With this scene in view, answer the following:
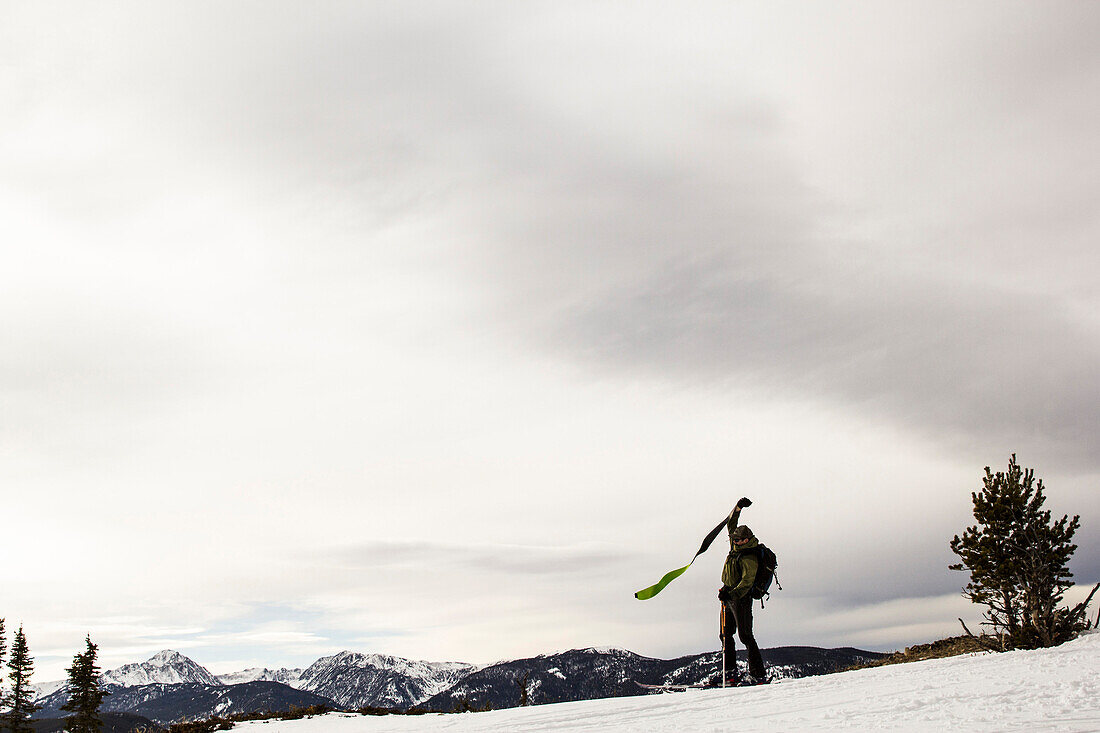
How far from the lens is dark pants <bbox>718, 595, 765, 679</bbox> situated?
614 inches

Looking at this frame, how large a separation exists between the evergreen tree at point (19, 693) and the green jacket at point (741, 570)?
212 feet

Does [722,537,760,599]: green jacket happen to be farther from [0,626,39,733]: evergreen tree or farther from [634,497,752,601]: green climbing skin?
[0,626,39,733]: evergreen tree

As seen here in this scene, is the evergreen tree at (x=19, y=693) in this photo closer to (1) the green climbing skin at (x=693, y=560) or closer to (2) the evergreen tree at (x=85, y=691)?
(2) the evergreen tree at (x=85, y=691)

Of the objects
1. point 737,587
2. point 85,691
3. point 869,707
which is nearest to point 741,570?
point 737,587

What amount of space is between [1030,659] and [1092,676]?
326 cm

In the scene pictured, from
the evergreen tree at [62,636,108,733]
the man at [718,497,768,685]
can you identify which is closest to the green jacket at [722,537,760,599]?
the man at [718,497,768,685]

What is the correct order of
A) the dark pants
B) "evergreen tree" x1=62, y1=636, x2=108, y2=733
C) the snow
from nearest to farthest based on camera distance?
the snow → the dark pants → "evergreen tree" x1=62, y1=636, x2=108, y2=733

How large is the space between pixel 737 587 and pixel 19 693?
69.4m

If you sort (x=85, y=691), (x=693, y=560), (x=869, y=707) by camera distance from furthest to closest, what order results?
(x=85, y=691)
(x=693, y=560)
(x=869, y=707)

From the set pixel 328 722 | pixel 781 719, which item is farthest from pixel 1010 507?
pixel 328 722

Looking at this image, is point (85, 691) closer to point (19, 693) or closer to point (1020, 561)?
point (19, 693)

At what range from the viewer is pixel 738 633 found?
16.3m

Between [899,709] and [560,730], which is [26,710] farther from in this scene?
[899,709]

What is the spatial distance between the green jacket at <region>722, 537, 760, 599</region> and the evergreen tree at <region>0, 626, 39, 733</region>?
2549 inches
